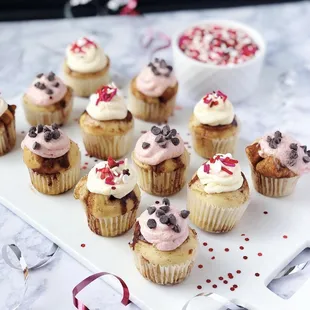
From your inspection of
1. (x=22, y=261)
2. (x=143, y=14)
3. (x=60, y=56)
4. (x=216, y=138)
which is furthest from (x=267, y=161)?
(x=143, y=14)

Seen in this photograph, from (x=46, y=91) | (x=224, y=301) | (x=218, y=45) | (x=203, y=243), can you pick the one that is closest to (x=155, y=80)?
(x=46, y=91)

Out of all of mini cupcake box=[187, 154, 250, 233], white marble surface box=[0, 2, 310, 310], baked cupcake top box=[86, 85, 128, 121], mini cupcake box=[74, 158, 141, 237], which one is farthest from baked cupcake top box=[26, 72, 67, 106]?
mini cupcake box=[187, 154, 250, 233]

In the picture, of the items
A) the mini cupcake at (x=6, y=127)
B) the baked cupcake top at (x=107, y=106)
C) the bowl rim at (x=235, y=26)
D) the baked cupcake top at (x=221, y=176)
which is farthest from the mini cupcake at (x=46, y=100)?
the baked cupcake top at (x=221, y=176)

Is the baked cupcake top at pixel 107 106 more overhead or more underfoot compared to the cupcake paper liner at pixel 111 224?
more overhead

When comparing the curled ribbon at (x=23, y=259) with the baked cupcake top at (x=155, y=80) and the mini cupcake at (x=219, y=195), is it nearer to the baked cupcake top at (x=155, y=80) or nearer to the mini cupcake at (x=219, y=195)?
the mini cupcake at (x=219, y=195)

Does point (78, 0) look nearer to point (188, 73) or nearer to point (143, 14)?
point (143, 14)

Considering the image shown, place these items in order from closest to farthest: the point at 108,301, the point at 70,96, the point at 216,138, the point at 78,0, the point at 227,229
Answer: the point at 108,301
the point at 227,229
the point at 216,138
the point at 70,96
the point at 78,0

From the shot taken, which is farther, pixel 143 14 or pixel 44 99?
pixel 143 14
